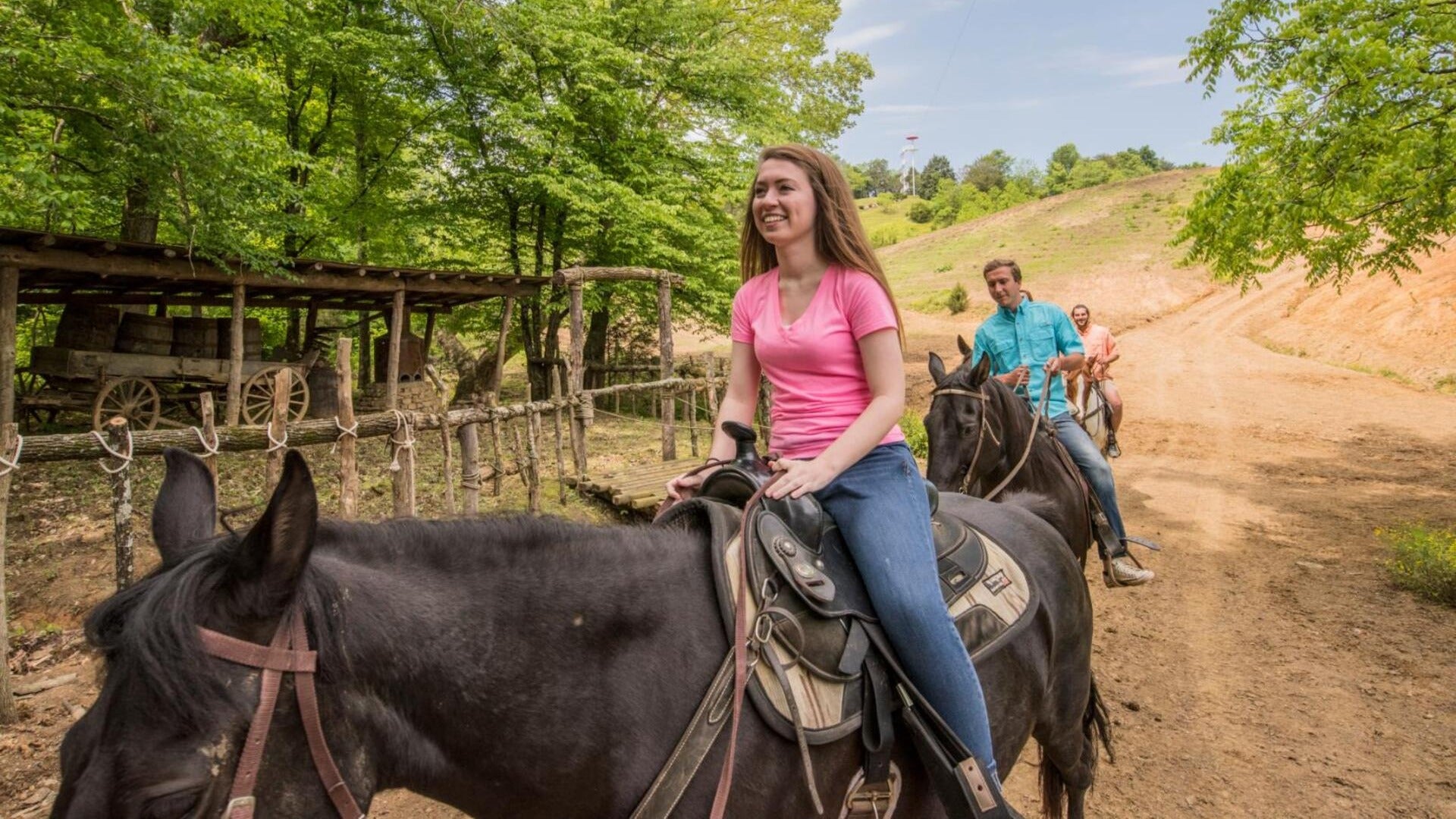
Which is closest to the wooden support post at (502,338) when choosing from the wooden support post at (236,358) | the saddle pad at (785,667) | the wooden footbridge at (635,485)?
the wooden support post at (236,358)

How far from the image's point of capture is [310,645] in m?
1.20

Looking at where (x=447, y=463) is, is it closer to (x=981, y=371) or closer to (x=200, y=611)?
(x=981, y=371)

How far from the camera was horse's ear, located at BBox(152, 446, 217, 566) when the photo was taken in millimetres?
1334

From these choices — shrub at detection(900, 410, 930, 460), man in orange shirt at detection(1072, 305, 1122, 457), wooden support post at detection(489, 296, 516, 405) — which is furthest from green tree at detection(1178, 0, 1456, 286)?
wooden support post at detection(489, 296, 516, 405)

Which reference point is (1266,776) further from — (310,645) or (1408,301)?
(1408,301)

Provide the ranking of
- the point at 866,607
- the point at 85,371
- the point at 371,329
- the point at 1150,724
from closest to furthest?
1. the point at 866,607
2. the point at 1150,724
3. the point at 85,371
4. the point at 371,329

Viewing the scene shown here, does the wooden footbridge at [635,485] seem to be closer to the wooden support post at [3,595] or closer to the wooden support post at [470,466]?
the wooden support post at [470,466]

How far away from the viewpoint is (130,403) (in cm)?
1105

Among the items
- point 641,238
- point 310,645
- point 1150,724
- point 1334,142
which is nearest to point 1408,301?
point 1334,142

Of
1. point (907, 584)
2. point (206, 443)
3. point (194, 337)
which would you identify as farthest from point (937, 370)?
point (194, 337)

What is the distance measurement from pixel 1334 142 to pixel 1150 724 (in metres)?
6.88

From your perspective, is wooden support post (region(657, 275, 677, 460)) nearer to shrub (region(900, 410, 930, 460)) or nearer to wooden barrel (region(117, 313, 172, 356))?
shrub (region(900, 410, 930, 460))

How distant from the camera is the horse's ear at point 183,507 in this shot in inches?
52.5

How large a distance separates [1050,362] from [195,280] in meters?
11.7
